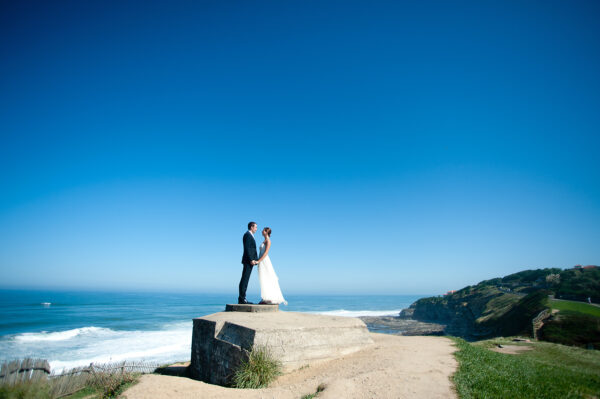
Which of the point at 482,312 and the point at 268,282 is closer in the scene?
the point at 268,282

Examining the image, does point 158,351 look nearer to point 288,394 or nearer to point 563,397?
point 288,394

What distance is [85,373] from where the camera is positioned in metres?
9.60

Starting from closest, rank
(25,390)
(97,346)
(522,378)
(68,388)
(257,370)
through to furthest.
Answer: (522,378), (257,370), (25,390), (68,388), (97,346)

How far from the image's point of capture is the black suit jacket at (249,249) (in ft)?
30.7

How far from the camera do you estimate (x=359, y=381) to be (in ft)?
17.1

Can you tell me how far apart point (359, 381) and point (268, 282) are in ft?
15.8

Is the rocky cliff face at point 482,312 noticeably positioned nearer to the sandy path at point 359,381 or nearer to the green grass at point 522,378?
the green grass at point 522,378

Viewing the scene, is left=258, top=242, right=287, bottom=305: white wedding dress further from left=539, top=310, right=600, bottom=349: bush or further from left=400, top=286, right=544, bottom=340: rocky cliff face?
left=400, top=286, right=544, bottom=340: rocky cliff face

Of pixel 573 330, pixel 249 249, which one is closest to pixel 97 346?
pixel 249 249

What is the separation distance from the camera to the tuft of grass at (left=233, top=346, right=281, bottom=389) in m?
5.85

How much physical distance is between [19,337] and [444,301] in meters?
59.8

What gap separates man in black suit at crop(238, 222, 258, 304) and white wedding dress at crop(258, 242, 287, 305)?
266 mm

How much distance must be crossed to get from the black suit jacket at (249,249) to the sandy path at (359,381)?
367cm

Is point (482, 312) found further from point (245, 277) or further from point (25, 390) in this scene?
point (25, 390)
